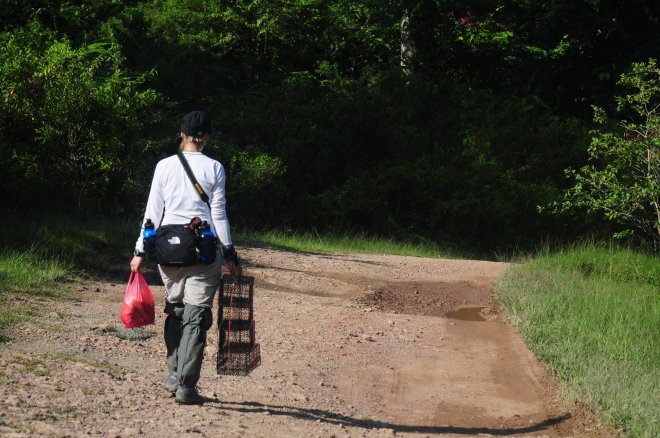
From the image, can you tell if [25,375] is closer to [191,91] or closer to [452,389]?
[452,389]

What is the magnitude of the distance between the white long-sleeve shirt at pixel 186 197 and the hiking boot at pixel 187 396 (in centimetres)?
92

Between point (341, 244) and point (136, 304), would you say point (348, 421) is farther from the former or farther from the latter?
point (341, 244)

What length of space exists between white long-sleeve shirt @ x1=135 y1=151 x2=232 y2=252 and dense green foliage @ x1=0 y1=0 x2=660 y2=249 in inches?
335

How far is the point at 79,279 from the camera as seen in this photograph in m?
11.7

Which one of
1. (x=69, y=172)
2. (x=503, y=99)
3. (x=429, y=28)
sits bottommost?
(x=69, y=172)

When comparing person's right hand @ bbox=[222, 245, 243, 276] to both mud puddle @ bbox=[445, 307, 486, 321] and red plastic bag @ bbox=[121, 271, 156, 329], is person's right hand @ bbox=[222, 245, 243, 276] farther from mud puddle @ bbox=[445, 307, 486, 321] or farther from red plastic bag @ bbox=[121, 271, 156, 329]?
mud puddle @ bbox=[445, 307, 486, 321]

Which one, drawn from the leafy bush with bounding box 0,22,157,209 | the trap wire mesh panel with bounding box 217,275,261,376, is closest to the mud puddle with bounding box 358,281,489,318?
the leafy bush with bounding box 0,22,157,209

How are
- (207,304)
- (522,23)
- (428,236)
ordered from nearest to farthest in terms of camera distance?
(207,304) < (428,236) < (522,23)

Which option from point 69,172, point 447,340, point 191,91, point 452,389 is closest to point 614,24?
point 191,91

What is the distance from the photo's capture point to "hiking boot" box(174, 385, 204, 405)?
21.4 feet

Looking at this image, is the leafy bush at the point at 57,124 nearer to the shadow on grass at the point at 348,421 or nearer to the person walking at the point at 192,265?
the person walking at the point at 192,265

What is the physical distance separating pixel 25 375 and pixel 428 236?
15.7 metres

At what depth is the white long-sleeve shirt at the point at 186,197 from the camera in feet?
21.4

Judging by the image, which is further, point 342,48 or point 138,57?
point 342,48
